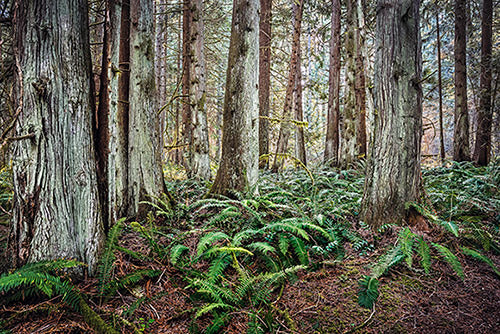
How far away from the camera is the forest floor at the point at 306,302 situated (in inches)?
85.5

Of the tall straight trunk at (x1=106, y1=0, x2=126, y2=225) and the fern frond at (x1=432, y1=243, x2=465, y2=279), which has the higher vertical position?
the tall straight trunk at (x1=106, y1=0, x2=126, y2=225)

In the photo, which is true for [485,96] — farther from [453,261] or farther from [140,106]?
[140,106]

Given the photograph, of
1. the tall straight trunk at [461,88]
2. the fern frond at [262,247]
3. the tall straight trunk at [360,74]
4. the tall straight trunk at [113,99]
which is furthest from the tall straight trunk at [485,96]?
the tall straight trunk at [113,99]

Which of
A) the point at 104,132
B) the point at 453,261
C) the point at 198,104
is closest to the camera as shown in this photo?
the point at 453,261

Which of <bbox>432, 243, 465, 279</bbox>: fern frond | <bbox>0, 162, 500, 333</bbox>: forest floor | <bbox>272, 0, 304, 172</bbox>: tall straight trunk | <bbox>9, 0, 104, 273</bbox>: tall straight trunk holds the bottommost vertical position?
<bbox>0, 162, 500, 333</bbox>: forest floor

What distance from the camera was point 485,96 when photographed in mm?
8172

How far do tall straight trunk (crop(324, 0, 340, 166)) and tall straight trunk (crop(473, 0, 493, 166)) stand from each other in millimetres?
4007

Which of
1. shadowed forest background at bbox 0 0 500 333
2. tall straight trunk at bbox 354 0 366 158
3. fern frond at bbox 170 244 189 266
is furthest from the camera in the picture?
tall straight trunk at bbox 354 0 366 158

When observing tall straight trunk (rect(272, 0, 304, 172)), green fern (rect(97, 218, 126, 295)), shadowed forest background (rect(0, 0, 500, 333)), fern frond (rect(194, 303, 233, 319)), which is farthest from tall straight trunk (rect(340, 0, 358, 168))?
green fern (rect(97, 218, 126, 295))

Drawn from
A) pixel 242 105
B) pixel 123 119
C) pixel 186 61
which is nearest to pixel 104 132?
pixel 123 119

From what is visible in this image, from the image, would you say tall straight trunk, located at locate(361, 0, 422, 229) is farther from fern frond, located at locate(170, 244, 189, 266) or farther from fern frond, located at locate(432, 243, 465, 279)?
fern frond, located at locate(170, 244, 189, 266)

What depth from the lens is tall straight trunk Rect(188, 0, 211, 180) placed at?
22.8ft

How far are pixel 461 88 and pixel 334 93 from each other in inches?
146

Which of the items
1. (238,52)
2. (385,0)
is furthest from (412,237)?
(238,52)
